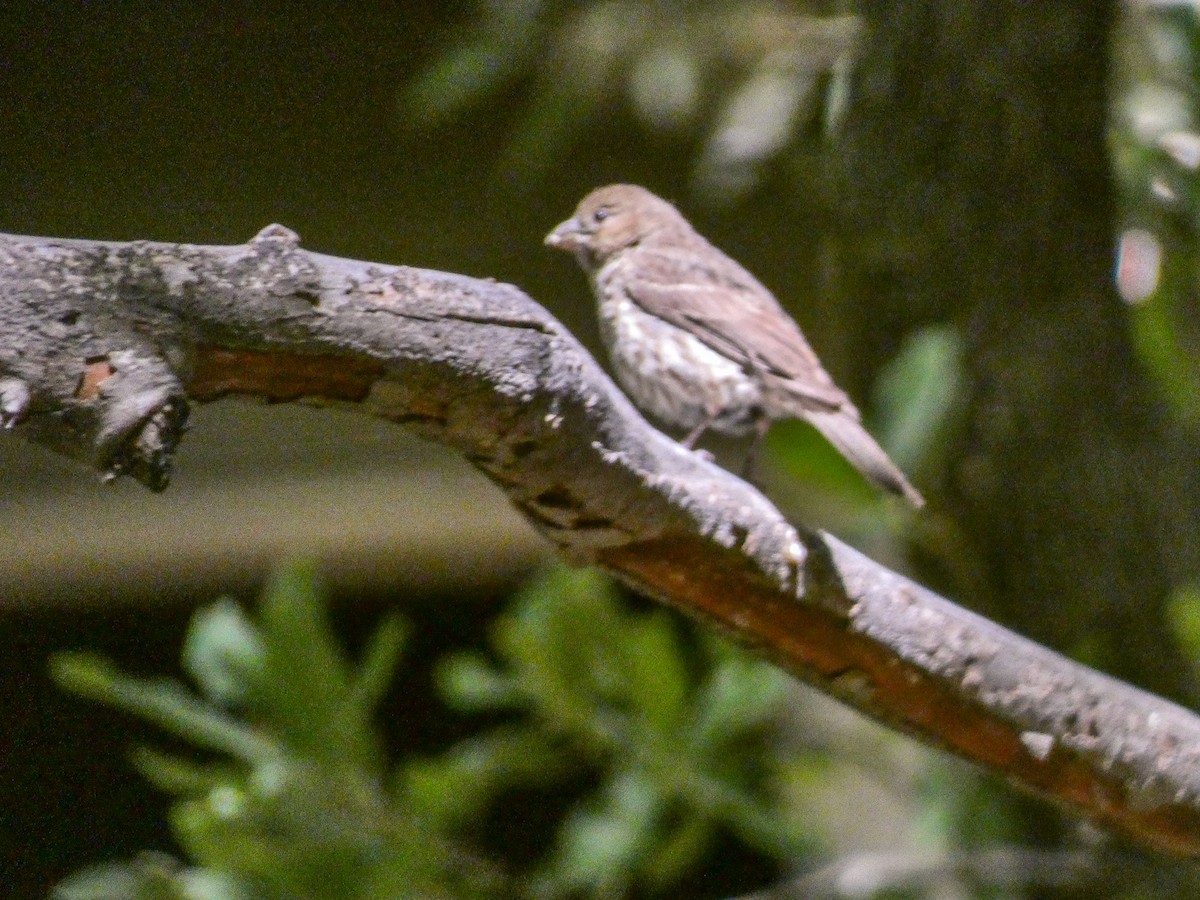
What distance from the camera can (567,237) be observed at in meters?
1.55

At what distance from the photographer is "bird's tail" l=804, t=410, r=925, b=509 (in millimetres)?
1270

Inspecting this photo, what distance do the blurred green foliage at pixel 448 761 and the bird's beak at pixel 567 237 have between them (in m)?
0.40

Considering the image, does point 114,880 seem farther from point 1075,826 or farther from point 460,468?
point 1075,826

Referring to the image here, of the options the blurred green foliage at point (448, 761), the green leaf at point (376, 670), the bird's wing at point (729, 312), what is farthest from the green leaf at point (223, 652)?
the bird's wing at point (729, 312)

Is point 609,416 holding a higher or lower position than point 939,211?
lower

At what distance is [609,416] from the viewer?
88 cm

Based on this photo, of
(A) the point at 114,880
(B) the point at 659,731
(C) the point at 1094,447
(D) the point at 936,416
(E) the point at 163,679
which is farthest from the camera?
(C) the point at 1094,447

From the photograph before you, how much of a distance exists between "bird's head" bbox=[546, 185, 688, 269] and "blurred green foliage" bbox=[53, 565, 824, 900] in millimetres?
399

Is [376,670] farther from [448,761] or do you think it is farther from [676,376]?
[676,376]

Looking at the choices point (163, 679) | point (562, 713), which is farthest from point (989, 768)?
point (163, 679)

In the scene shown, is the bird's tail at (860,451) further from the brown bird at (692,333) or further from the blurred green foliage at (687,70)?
the blurred green foliage at (687,70)

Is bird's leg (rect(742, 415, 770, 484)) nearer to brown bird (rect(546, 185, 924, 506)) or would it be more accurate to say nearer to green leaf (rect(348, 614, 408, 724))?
brown bird (rect(546, 185, 924, 506))

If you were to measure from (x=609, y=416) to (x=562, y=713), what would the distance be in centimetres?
87

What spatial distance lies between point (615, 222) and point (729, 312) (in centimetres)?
20
